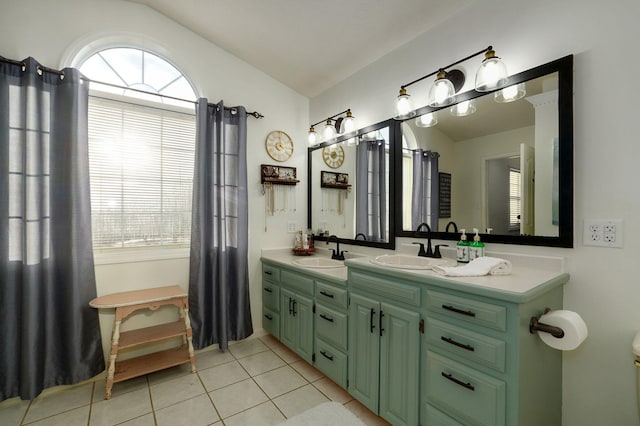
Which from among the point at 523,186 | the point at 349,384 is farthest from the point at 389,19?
the point at 349,384

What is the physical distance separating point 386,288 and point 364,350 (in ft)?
1.53

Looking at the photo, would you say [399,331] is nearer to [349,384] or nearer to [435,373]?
[435,373]

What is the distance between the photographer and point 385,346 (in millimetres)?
1673

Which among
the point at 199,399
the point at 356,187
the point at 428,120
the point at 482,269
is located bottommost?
the point at 199,399

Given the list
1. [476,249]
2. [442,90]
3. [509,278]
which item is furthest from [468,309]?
[442,90]

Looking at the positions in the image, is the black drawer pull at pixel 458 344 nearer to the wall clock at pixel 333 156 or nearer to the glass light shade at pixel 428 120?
the glass light shade at pixel 428 120

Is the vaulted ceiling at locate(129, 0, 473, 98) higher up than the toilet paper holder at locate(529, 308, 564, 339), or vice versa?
the vaulted ceiling at locate(129, 0, 473, 98)

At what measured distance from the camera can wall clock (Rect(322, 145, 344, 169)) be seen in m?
2.88

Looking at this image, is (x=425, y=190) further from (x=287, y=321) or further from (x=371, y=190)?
(x=287, y=321)

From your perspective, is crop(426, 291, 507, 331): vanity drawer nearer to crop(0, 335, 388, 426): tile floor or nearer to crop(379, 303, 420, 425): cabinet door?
crop(379, 303, 420, 425): cabinet door

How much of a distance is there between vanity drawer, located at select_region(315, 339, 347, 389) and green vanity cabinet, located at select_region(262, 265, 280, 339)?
2.11 ft

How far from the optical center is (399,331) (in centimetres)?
160

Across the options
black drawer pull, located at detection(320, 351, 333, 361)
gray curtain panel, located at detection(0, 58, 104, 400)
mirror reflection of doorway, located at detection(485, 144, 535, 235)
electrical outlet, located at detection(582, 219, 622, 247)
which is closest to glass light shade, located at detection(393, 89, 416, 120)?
mirror reflection of doorway, located at detection(485, 144, 535, 235)

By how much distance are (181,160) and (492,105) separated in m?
2.45
